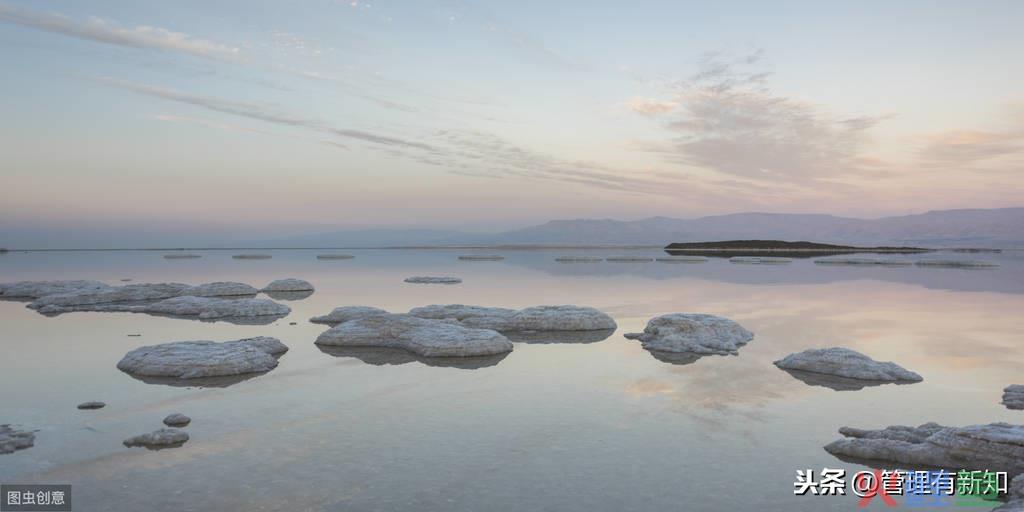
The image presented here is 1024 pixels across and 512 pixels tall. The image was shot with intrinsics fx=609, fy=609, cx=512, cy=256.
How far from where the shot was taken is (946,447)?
851 cm

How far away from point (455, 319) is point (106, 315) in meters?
14.5

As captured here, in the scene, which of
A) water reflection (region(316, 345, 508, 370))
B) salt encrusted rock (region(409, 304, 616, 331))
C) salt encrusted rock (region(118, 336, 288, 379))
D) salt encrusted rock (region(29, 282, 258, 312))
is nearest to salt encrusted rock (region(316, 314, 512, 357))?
water reflection (region(316, 345, 508, 370))

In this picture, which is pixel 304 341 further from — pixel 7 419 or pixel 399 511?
pixel 399 511

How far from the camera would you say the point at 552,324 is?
21.0 m

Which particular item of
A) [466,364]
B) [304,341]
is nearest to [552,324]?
[466,364]

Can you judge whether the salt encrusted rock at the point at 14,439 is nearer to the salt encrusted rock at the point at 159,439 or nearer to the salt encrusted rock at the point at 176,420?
the salt encrusted rock at the point at 159,439

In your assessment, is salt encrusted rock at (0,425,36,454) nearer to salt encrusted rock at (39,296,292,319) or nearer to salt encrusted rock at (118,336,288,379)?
salt encrusted rock at (118,336,288,379)

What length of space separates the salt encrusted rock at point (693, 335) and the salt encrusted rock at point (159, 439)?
12.2 meters

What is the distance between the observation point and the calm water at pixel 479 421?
24.2 feet

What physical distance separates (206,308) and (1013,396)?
25.3 m

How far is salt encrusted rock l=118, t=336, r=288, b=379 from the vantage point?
13641 millimetres

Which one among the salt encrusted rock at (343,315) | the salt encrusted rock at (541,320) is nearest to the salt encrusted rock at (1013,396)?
the salt encrusted rock at (541,320)

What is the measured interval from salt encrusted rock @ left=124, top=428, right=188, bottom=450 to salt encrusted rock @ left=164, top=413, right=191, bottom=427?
726 millimetres

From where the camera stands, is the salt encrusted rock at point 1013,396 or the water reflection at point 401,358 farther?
the water reflection at point 401,358
